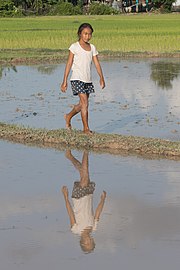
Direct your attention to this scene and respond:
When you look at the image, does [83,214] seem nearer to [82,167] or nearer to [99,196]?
[99,196]

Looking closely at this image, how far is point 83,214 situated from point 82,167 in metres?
1.88

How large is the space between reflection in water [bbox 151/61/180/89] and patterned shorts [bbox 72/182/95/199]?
27.9ft

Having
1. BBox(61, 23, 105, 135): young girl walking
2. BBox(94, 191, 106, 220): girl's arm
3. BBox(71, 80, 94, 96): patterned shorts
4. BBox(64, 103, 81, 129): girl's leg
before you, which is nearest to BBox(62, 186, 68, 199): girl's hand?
BBox(94, 191, 106, 220): girl's arm

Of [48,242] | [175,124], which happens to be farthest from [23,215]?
[175,124]

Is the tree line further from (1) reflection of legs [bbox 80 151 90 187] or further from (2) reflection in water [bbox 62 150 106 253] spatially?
(2) reflection in water [bbox 62 150 106 253]

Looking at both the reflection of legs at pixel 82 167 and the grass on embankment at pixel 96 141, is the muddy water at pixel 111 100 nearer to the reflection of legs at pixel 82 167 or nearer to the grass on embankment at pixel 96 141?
the grass on embankment at pixel 96 141

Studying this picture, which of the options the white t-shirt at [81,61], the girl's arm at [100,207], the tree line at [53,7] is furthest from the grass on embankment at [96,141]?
the tree line at [53,7]

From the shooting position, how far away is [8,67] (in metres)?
21.1

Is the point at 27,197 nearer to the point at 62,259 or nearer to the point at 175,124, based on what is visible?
the point at 62,259

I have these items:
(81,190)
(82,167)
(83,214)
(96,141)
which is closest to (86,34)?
(96,141)

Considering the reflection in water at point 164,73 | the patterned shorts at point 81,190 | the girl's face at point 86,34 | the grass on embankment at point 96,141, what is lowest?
the reflection in water at point 164,73

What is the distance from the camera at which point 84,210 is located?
6457 mm

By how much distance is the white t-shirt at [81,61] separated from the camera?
9.70m

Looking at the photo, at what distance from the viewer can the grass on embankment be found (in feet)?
28.5
